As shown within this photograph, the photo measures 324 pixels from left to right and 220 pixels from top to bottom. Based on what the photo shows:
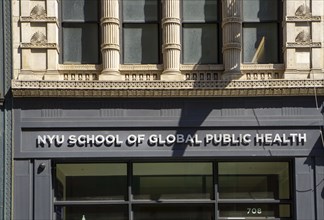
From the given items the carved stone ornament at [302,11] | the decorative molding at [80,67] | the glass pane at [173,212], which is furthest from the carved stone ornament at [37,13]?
the carved stone ornament at [302,11]

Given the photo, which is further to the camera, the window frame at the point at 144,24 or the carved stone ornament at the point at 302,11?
the window frame at the point at 144,24

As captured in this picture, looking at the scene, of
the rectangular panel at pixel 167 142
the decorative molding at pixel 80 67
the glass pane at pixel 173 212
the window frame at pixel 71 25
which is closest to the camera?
the rectangular panel at pixel 167 142

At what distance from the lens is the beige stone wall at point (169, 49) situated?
15086mm

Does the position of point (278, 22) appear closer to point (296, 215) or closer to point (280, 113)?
point (280, 113)

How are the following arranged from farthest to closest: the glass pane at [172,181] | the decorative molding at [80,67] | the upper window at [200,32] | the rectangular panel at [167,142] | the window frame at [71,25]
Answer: the upper window at [200,32]
the window frame at [71,25]
the decorative molding at [80,67]
the glass pane at [172,181]
the rectangular panel at [167,142]

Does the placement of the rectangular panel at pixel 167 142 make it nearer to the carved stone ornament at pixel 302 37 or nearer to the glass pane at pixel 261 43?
the glass pane at pixel 261 43

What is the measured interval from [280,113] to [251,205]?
1.97m

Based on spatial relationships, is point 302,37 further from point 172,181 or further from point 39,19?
point 39,19

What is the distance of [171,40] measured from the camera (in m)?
15.2

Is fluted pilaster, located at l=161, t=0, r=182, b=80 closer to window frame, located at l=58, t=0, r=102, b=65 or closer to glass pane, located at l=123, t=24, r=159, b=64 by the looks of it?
glass pane, located at l=123, t=24, r=159, b=64

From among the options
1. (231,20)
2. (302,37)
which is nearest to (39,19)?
(231,20)

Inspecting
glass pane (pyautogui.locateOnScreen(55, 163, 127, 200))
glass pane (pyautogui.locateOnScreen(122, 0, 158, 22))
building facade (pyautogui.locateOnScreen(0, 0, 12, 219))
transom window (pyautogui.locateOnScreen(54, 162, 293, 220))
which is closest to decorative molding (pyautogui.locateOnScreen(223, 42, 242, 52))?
glass pane (pyautogui.locateOnScreen(122, 0, 158, 22))

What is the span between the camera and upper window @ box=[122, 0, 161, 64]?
15.6 meters

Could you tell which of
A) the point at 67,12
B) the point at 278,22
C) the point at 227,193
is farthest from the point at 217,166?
the point at 67,12
